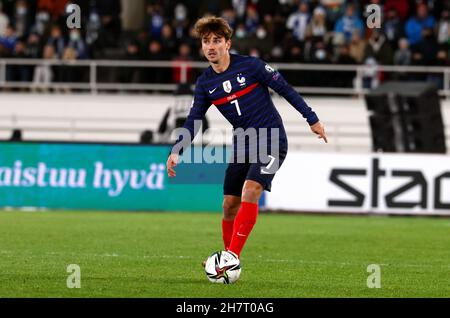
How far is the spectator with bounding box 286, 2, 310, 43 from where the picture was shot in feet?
92.2

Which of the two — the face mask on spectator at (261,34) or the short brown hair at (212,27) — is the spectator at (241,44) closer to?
the face mask on spectator at (261,34)

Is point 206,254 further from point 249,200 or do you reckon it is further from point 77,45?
point 77,45

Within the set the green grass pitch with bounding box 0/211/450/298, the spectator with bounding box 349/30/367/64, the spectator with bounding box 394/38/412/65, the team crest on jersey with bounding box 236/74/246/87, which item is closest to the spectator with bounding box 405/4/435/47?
the spectator with bounding box 394/38/412/65

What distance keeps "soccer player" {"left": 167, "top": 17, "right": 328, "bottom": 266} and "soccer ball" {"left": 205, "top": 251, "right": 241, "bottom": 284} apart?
172 mm

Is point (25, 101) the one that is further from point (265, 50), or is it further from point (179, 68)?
point (265, 50)

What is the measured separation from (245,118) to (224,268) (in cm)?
153

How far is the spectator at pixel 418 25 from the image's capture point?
90.9 feet

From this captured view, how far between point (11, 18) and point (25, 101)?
107 inches

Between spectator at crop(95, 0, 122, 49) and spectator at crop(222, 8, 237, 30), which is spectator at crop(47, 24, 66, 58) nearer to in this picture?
spectator at crop(95, 0, 122, 49)

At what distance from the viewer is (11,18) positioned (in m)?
30.3

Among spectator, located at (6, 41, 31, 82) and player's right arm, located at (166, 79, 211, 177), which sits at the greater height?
player's right arm, located at (166, 79, 211, 177)

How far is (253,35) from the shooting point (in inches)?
1090

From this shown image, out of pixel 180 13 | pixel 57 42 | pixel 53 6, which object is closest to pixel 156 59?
pixel 180 13

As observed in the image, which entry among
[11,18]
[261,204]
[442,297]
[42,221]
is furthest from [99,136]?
[442,297]
